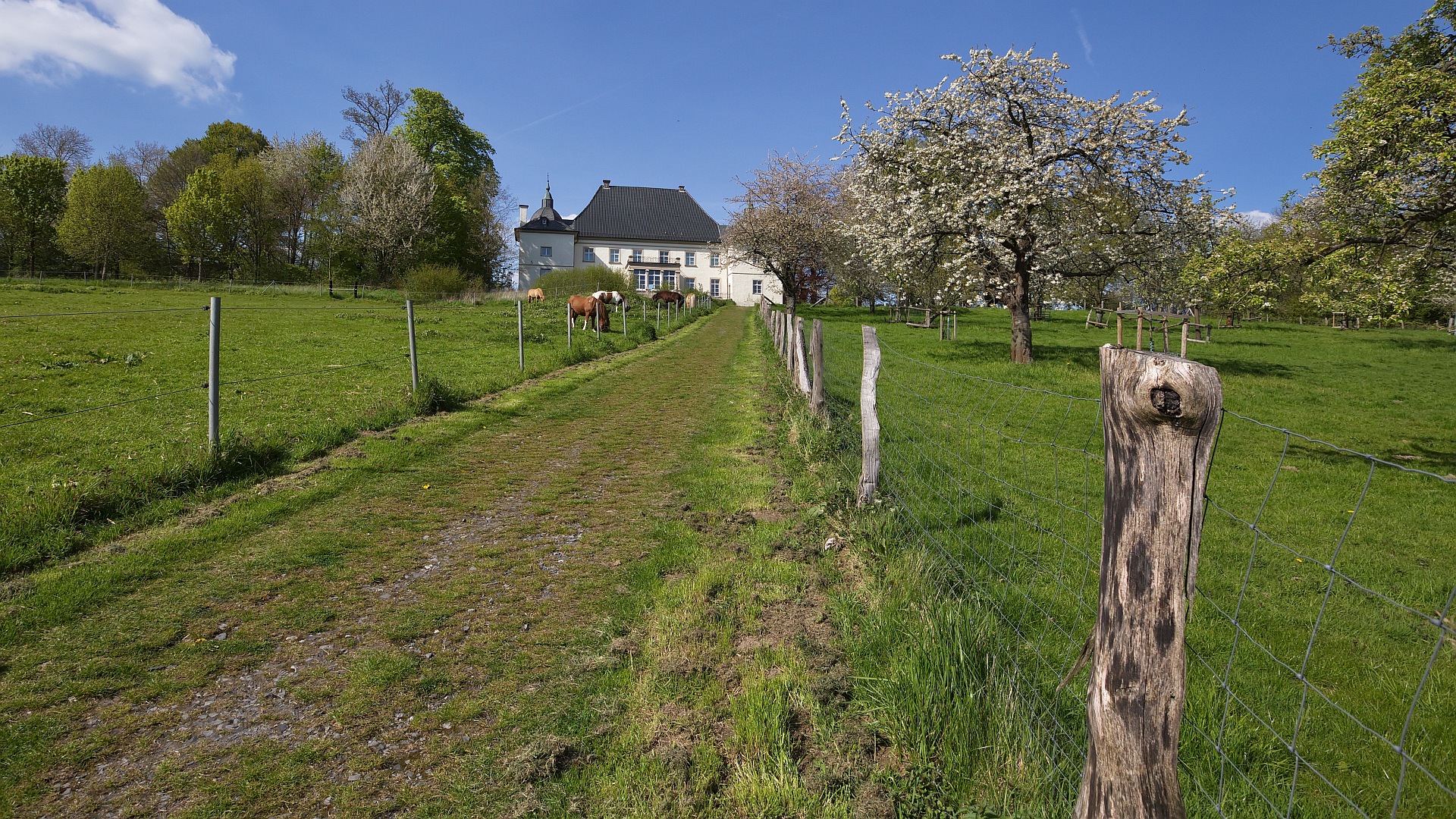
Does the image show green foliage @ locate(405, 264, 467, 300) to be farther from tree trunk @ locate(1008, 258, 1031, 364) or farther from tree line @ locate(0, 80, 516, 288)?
tree trunk @ locate(1008, 258, 1031, 364)

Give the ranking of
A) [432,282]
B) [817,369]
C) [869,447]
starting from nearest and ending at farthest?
[869,447] → [817,369] → [432,282]

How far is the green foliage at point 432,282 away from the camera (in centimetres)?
3884

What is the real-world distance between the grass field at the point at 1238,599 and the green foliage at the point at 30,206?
6097cm

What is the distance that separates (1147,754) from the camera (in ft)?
6.22

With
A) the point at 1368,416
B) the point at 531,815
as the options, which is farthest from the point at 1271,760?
the point at 1368,416

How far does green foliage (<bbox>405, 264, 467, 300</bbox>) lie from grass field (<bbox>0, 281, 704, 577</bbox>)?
1430cm

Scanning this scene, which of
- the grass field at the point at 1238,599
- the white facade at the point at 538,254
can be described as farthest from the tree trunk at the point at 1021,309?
the white facade at the point at 538,254

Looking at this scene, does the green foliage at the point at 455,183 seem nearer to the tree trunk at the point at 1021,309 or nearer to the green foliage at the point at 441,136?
the green foliage at the point at 441,136

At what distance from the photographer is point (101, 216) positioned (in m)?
46.2

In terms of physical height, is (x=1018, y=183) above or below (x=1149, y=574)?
above

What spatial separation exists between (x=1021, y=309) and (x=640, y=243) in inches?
2404

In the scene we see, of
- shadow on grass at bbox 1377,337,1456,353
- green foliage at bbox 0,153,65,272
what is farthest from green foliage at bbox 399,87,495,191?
shadow on grass at bbox 1377,337,1456,353

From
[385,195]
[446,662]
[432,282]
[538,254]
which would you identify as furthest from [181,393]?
[538,254]

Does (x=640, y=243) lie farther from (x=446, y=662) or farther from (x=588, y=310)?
(x=446, y=662)
